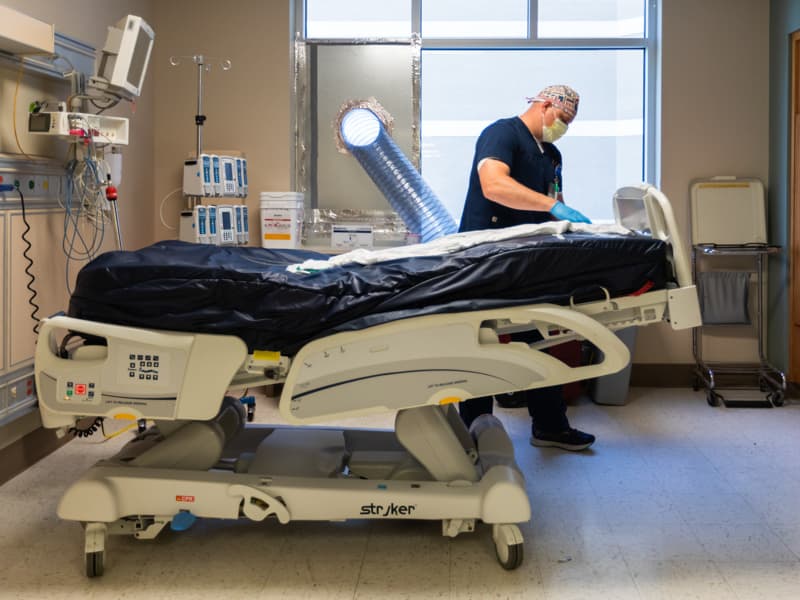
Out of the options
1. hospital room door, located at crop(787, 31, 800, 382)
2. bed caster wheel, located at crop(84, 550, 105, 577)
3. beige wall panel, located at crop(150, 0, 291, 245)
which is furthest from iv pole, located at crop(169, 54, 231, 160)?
hospital room door, located at crop(787, 31, 800, 382)

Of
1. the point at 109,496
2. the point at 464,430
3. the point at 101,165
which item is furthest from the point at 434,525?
the point at 101,165

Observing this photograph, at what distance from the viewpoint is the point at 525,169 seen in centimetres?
394

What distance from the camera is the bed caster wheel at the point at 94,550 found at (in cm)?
280

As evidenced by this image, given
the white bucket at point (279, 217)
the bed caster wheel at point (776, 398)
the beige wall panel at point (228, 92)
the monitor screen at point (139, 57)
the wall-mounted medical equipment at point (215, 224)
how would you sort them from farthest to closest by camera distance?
the beige wall panel at point (228, 92), the white bucket at point (279, 217), the bed caster wheel at point (776, 398), the wall-mounted medical equipment at point (215, 224), the monitor screen at point (139, 57)

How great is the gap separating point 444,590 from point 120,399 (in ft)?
3.50

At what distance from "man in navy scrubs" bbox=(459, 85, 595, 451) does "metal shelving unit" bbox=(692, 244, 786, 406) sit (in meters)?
1.29

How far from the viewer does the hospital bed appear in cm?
274

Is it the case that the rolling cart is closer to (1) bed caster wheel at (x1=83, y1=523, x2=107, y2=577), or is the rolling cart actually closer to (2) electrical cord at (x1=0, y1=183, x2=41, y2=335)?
(2) electrical cord at (x1=0, y1=183, x2=41, y2=335)

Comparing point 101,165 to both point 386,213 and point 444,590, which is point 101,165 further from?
point 444,590

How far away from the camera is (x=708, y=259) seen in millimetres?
5496

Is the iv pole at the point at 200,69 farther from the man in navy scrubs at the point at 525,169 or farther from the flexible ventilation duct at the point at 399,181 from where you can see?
the man in navy scrubs at the point at 525,169

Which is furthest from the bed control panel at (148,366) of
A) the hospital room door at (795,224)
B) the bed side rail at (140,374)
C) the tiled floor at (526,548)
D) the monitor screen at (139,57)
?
the hospital room door at (795,224)

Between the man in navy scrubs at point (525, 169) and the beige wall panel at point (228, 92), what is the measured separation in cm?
187

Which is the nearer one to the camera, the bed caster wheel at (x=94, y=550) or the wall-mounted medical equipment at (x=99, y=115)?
the bed caster wheel at (x=94, y=550)
